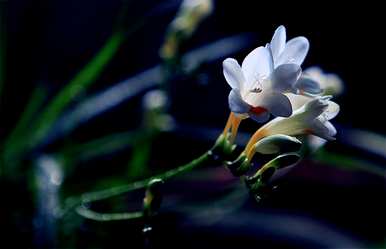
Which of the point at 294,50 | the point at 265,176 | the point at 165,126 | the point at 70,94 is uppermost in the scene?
the point at 70,94

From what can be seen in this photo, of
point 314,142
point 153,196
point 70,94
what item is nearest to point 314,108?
point 153,196

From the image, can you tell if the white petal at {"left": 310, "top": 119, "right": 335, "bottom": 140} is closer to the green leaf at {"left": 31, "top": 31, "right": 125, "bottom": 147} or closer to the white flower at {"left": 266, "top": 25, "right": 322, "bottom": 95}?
the white flower at {"left": 266, "top": 25, "right": 322, "bottom": 95}

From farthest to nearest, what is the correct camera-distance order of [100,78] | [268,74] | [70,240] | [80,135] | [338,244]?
[100,78], [80,135], [338,244], [70,240], [268,74]

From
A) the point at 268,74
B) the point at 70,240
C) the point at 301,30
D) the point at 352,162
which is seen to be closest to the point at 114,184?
the point at 70,240

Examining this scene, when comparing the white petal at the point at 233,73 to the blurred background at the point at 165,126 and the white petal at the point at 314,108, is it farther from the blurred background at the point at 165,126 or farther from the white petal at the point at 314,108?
the blurred background at the point at 165,126

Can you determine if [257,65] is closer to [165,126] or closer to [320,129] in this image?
[320,129]

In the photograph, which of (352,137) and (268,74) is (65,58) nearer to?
(352,137)

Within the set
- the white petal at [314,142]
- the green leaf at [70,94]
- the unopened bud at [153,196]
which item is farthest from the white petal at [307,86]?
the green leaf at [70,94]
